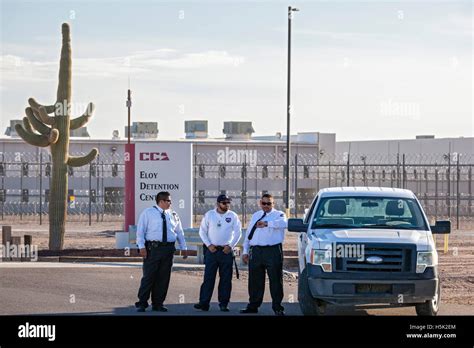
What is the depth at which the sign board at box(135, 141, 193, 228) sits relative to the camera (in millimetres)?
29906

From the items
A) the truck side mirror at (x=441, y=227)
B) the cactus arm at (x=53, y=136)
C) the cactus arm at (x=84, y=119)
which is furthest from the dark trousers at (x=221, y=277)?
the cactus arm at (x=84, y=119)

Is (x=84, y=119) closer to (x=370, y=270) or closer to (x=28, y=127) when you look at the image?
(x=28, y=127)

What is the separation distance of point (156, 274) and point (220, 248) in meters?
1.07

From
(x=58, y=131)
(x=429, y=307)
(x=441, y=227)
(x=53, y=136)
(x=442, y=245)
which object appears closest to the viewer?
(x=429, y=307)

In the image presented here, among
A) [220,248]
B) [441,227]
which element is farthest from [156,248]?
[441,227]

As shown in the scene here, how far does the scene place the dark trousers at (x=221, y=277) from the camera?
18.0m

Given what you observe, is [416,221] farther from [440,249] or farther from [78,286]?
[440,249]

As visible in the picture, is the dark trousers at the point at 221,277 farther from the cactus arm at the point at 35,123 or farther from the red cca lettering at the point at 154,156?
the cactus arm at the point at 35,123

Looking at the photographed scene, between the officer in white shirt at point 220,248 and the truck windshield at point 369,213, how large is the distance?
1.46m

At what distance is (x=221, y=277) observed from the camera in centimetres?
1812

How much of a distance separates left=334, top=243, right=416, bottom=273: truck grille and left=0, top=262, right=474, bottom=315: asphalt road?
5.90 feet
